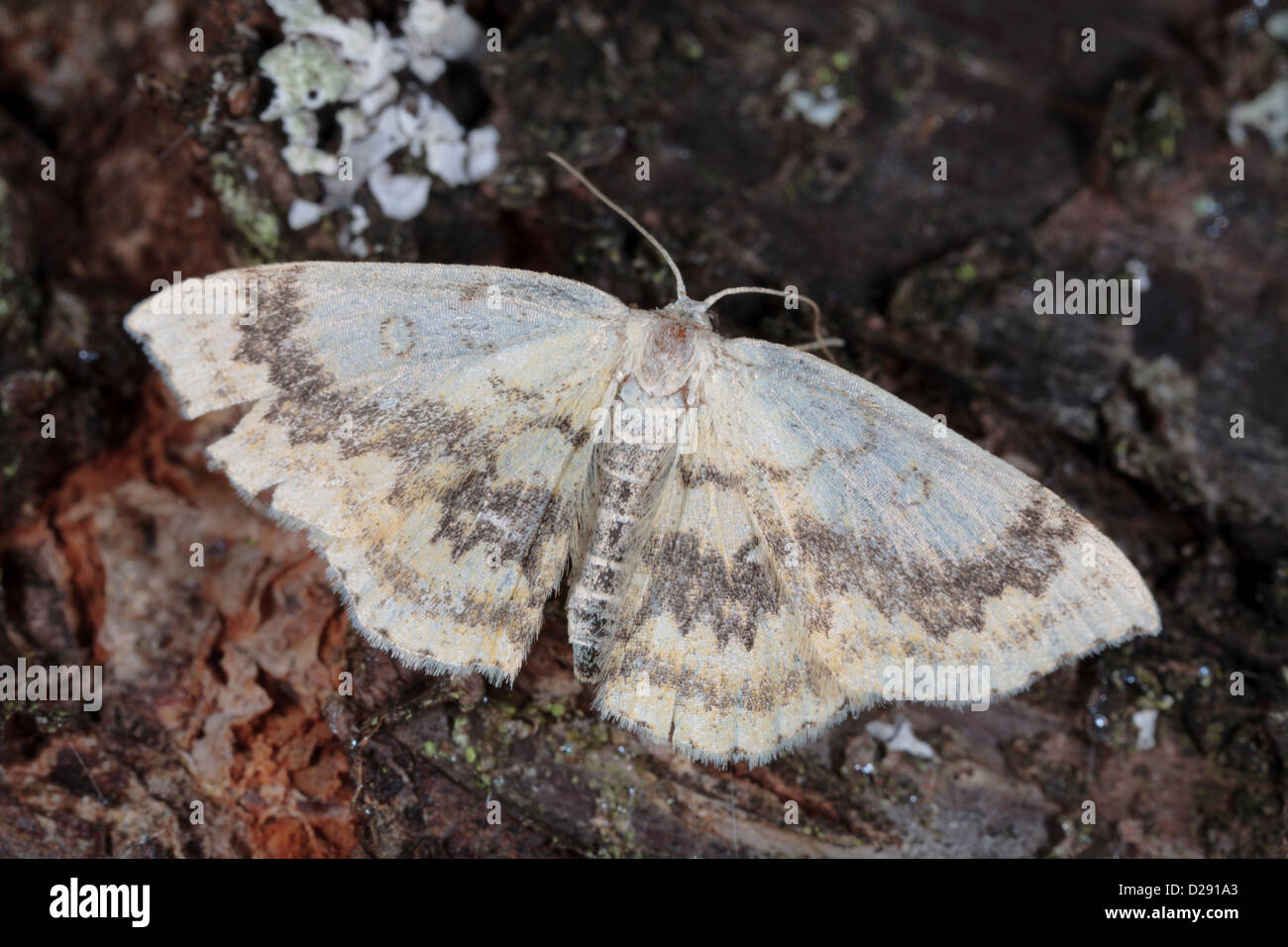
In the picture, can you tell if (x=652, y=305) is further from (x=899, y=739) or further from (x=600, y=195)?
(x=899, y=739)

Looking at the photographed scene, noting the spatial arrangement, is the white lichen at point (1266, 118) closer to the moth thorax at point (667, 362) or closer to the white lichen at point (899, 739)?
the moth thorax at point (667, 362)

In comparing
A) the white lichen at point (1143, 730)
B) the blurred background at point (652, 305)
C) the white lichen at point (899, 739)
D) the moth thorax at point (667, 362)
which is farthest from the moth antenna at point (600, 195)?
the white lichen at point (1143, 730)

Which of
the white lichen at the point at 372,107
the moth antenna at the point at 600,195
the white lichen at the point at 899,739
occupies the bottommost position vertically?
the white lichen at the point at 899,739

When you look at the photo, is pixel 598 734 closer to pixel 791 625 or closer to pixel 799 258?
pixel 791 625

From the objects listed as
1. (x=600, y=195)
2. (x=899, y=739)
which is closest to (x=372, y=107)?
(x=600, y=195)

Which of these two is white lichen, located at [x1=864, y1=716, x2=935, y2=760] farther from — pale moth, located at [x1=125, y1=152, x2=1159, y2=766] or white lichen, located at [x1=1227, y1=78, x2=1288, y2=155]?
white lichen, located at [x1=1227, y1=78, x2=1288, y2=155]
